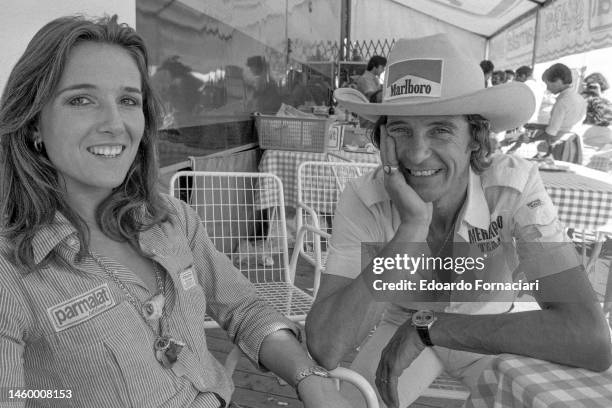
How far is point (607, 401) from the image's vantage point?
86 cm

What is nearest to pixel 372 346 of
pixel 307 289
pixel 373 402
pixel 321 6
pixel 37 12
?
pixel 373 402

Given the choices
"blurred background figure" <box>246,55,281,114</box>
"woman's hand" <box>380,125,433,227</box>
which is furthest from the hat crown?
"blurred background figure" <box>246,55,281,114</box>

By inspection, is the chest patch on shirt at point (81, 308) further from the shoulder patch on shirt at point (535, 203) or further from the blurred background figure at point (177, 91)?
the blurred background figure at point (177, 91)

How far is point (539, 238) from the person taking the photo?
53.8 inches

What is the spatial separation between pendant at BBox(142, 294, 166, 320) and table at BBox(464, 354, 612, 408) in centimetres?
68

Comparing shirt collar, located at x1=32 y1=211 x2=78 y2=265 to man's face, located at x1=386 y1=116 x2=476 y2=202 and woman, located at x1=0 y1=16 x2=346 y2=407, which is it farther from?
man's face, located at x1=386 y1=116 x2=476 y2=202

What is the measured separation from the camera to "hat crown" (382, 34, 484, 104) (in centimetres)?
141

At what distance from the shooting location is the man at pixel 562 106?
6.18 metres

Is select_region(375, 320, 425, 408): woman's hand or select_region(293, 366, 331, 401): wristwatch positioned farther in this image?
select_region(375, 320, 425, 408): woman's hand

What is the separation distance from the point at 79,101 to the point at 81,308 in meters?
0.43

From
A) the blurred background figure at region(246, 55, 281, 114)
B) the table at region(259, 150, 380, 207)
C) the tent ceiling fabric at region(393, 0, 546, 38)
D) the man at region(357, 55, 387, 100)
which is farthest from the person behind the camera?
the tent ceiling fabric at region(393, 0, 546, 38)

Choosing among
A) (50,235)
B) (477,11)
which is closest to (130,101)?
(50,235)

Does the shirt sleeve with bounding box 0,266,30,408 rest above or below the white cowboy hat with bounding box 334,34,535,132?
below

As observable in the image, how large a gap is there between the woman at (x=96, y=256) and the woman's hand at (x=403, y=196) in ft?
1.50
